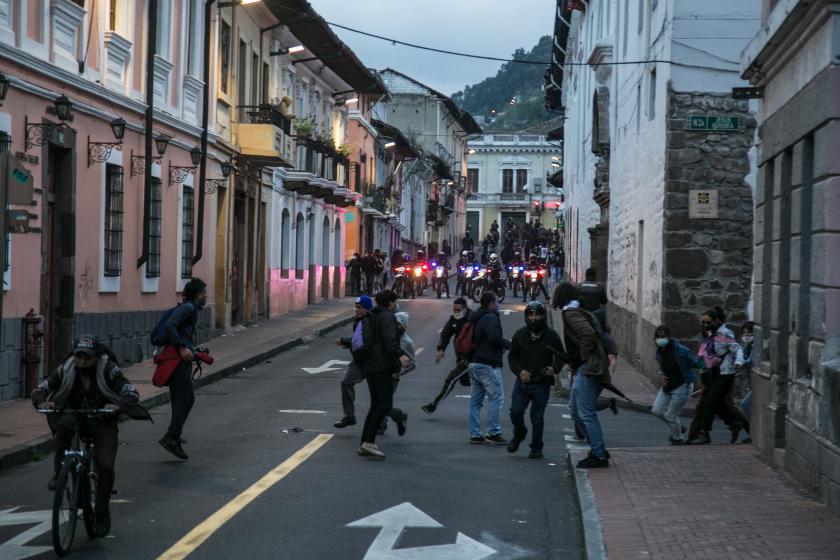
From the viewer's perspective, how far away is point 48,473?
39.9ft

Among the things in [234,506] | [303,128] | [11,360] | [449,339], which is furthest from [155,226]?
[234,506]

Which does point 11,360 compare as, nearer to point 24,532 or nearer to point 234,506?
point 234,506

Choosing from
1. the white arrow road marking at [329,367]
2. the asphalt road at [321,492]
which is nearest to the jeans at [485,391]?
the asphalt road at [321,492]

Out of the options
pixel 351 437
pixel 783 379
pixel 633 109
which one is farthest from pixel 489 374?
pixel 633 109

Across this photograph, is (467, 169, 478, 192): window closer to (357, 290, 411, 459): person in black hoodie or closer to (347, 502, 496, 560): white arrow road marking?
(357, 290, 411, 459): person in black hoodie

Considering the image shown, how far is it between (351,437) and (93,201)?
7048 millimetres

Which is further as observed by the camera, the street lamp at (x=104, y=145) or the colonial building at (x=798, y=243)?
the street lamp at (x=104, y=145)

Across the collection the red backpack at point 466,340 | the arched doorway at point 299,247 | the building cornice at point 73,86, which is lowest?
the red backpack at point 466,340

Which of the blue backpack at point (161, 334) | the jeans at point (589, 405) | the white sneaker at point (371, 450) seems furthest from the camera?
the white sneaker at point (371, 450)

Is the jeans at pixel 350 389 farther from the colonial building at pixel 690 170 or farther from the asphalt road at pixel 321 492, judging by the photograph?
the colonial building at pixel 690 170

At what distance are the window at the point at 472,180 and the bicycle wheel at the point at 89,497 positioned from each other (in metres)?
103

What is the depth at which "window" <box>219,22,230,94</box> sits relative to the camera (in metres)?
29.3

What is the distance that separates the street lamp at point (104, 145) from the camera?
1962 cm

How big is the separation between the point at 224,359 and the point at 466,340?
29.3 ft
